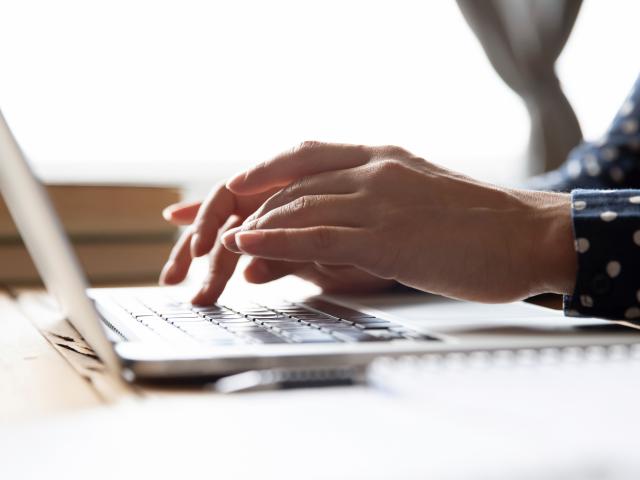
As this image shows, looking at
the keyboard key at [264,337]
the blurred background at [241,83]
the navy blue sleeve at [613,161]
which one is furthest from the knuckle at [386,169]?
the blurred background at [241,83]

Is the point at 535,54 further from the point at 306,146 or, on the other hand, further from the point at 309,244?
the point at 309,244

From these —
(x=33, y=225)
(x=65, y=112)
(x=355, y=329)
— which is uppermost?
(x=65, y=112)

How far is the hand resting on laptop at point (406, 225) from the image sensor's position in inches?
30.3

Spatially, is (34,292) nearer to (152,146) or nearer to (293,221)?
(293,221)

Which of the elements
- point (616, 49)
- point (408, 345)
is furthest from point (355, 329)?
point (616, 49)

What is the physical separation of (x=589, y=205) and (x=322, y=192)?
263 mm

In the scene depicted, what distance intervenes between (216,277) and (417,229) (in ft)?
0.81

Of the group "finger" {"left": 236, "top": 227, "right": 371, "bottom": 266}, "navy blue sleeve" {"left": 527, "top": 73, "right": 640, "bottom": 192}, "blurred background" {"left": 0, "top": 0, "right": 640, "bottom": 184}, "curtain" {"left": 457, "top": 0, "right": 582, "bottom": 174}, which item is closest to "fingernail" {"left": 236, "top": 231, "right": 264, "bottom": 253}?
"finger" {"left": 236, "top": 227, "right": 371, "bottom": 266}

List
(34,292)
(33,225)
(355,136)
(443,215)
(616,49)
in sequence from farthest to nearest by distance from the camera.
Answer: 1. (616,49)
2. (355,136)
3. (34,292)
4. (443,215)
5. (33,225)

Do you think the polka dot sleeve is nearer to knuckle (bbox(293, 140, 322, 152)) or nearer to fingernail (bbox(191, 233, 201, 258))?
knuckle (bbox(293, 140, 322, 152))

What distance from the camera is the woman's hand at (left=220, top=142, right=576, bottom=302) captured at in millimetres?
769

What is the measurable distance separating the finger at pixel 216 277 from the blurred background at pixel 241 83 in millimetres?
1064

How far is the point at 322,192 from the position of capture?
846 millimetres

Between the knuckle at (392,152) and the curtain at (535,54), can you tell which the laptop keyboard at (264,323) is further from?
the curtain at (535,54)
